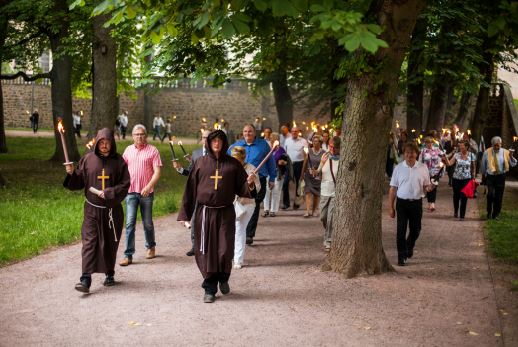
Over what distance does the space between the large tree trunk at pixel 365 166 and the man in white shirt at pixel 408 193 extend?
0.91 metres

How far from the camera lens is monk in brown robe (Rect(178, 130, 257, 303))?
9.34m

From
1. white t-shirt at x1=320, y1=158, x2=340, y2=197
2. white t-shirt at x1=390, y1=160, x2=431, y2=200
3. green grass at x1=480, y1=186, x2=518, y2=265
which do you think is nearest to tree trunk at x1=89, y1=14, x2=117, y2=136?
white t-shirt at x1=320, y1=158, x2=340, y2=197

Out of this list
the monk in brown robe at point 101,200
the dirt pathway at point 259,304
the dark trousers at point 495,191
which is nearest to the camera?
the dirt pathway at point 259,304

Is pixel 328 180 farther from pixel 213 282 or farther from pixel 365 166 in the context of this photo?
pixel 213 282

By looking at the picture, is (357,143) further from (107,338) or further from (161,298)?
(107,338)

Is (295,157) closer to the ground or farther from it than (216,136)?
closer to the ground

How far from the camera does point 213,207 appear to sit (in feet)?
31.0

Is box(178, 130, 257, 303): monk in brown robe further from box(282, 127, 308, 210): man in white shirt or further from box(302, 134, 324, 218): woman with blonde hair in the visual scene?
box(282, 127, 308, 210): man in white shirt

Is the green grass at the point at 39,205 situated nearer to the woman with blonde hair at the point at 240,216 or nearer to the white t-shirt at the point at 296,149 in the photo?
the white t-shirt at the point at 296,149

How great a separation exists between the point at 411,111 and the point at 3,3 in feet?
42.6

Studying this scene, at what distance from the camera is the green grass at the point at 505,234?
506 inches

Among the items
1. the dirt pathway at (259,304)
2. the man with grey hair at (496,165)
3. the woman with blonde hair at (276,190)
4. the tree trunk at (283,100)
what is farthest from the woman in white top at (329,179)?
the tree trunk at (283,100)

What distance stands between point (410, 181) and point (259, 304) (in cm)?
372

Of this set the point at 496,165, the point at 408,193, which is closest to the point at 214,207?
the point at 408,193
